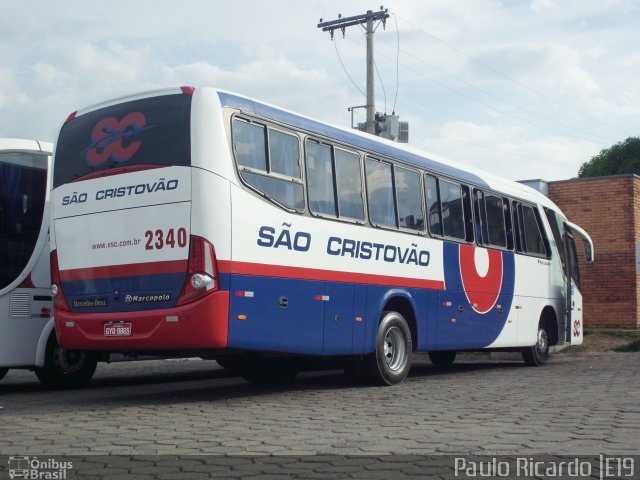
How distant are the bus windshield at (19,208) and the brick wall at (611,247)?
16348 mm

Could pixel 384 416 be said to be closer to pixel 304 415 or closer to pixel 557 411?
pixel 304 415

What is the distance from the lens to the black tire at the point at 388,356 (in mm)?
11898

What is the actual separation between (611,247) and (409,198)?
13292 millimetres

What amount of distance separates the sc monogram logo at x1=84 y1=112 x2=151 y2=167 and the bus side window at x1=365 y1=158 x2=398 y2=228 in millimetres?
3326

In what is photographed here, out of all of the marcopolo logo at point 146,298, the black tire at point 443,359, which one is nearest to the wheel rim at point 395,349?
the marcopolo logo at point 146,298

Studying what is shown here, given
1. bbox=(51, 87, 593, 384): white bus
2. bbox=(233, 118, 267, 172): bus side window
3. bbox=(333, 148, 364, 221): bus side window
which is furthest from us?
bbox=(333, 148, 364, 221): bus side window

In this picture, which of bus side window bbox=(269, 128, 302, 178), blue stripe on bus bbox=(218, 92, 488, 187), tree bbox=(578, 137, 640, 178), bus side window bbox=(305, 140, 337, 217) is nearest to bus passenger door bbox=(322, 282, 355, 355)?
bus side window bbox=(305, 140, 337, 217)

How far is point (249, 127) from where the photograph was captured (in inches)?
394

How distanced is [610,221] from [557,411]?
16.7 meters

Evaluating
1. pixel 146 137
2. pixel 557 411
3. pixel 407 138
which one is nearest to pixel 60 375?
pixel 146 137

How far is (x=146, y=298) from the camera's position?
9672 mm

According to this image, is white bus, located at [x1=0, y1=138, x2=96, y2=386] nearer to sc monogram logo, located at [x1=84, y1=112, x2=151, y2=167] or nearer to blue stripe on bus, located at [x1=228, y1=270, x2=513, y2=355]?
sc monogram logo, located at [x1=84, y1=112, x2=151, y2=167]

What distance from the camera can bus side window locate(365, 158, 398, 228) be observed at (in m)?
12.0

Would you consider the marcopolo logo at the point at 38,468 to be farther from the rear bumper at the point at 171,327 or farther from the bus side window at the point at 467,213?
the bus side window at the point at 467,213
